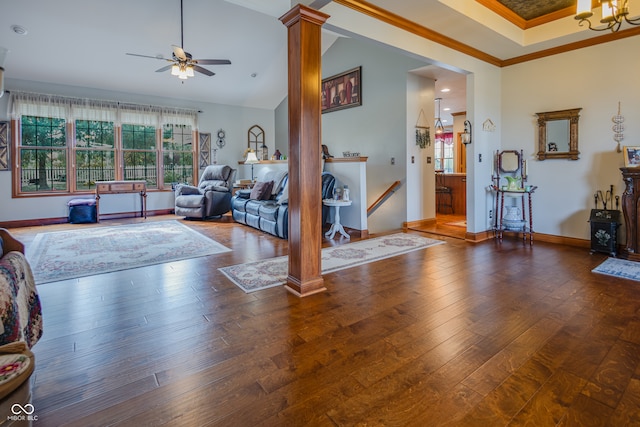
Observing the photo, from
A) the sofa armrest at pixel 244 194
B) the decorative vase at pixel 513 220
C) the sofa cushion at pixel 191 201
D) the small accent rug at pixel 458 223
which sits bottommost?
the small accent rug at pixel 458 223

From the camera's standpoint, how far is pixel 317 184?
3045 millimetres

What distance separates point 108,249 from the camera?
455 cm

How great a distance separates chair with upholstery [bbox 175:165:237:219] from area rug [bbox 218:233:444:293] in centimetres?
345

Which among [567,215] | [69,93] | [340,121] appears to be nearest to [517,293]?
[567,215]

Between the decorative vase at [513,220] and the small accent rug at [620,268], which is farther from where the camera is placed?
the decorative vase at [513,220]

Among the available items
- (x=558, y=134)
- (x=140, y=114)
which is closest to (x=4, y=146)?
(x=140, y=114)

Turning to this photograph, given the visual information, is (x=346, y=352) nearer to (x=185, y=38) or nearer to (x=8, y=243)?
(x=8, y=243)

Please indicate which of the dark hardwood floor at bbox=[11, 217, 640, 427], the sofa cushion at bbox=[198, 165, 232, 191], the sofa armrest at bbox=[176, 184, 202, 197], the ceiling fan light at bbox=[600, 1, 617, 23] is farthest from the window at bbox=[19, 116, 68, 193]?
the ceiling fan light at bbox=[600, 1, 617, 23]

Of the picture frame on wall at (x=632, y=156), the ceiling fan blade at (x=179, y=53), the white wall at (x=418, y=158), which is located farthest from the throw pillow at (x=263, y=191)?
the picture frame on wall at (x=632, y=156)

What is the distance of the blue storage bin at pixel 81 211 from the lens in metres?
6.73

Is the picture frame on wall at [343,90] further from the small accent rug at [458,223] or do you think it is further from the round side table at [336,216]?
the small accent rug at [458,223]

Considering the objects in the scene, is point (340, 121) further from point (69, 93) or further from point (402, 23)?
point (69, 93)

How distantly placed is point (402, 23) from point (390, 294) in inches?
111

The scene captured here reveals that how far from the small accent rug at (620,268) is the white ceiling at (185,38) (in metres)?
2.72
